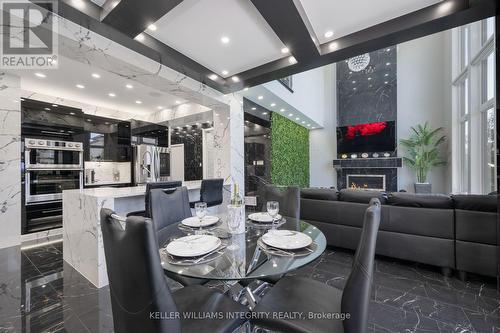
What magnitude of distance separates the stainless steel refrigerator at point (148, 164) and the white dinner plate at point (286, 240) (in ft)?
15.1

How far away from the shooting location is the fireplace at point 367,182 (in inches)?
283

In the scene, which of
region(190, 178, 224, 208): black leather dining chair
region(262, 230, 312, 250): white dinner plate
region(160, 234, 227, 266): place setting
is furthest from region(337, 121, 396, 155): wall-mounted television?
region(160, 234, 227, 266): place setting

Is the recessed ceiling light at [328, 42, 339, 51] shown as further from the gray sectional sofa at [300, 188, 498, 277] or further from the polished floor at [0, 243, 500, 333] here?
the polished floor at [0, 243, 500, 333]

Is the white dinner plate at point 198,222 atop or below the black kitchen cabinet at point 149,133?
below

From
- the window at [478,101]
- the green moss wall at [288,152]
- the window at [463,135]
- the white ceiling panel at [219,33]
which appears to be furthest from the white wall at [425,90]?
the white ceiling panel at [219,33]

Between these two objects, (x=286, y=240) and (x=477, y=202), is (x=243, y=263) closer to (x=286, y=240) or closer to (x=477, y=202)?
(x=286, y=240)

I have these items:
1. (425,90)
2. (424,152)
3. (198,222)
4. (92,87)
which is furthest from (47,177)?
(425,90)

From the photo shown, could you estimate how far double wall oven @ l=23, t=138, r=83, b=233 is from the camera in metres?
3.64

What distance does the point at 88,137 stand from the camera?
4680mm

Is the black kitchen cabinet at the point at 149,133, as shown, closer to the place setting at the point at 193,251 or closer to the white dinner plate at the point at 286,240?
the place setting at the point at 193,251

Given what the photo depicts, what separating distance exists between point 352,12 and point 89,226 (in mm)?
3760

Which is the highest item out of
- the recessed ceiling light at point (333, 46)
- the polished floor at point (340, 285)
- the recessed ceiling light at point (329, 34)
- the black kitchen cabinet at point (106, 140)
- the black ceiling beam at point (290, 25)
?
the recessed ceiling light at point (329, 34)

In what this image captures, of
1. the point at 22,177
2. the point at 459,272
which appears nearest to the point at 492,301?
the point at 459,272

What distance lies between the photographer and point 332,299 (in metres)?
1.25
